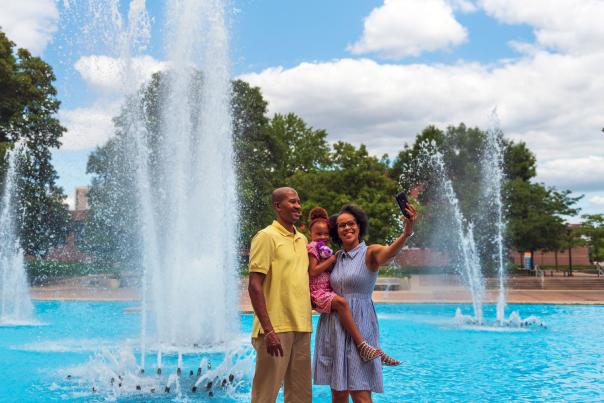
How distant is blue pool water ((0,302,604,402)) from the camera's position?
6980 millimetres

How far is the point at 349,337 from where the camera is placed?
3965 mm

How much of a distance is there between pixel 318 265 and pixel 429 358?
602 cm

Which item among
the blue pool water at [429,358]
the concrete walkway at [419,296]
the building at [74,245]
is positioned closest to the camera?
the blue pool water at [429,358]

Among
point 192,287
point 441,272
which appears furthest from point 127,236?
point 192,287

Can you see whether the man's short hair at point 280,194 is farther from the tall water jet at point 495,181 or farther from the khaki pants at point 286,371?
the tall water jet at point 495,181

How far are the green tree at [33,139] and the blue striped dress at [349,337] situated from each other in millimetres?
27234

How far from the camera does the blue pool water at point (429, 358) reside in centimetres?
698

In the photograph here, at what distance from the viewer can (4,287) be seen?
59.2 ft

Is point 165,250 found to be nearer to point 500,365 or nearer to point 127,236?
point 500,365

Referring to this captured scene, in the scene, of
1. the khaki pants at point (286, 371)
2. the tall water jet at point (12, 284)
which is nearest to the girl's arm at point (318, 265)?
the khaki pants at point (286, 371)

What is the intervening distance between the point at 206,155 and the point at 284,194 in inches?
318

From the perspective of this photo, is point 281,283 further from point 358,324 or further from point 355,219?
point 355,219

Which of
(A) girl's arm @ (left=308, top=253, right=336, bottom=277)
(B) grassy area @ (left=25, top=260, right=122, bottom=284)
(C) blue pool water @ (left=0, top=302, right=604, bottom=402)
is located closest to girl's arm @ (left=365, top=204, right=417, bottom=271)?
(A) girl's arm @ (left=308, top=253, right=336, bottom=277)

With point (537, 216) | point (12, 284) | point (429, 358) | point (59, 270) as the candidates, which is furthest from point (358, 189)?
point (429, 358)
